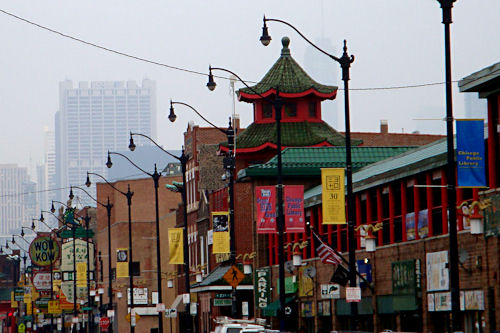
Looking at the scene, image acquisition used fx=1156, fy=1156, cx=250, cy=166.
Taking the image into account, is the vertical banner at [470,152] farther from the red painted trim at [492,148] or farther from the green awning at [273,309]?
the green awning at [273,309]

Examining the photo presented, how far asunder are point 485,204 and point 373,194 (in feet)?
44.0

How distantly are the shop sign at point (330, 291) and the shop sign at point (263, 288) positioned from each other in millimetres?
9359

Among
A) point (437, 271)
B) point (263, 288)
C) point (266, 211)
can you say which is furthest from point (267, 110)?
point (437, 271)

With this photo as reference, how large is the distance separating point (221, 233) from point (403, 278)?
14.8m

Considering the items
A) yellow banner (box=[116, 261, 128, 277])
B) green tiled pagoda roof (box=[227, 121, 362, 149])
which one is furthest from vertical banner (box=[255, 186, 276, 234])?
yellow banner (box=[116, 261, 128, 277])

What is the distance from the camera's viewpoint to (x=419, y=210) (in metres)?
42.4

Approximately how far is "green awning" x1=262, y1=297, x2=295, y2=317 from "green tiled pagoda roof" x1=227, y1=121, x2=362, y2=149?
499 inches

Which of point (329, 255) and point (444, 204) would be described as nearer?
point (444, 204)

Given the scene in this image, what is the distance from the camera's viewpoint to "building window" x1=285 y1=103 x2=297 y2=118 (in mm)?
75500

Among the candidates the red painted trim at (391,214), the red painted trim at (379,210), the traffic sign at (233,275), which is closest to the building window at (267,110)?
the traffic sign at (233,275)

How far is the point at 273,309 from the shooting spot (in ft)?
200

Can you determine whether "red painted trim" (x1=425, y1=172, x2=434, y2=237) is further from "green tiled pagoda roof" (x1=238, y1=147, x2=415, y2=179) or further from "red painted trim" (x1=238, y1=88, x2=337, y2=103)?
"red painted trim" (x1=238, y1=88, x2=337, y2=103)

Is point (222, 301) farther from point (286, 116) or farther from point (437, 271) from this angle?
point (437, 271)

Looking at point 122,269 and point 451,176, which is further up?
point 451,176
